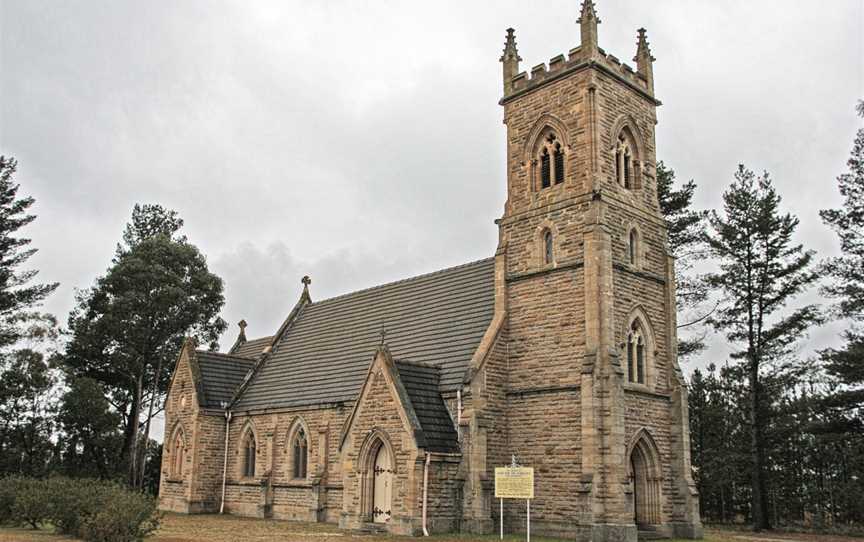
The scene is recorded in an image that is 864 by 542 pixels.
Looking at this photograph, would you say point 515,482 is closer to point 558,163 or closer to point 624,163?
point 558,163

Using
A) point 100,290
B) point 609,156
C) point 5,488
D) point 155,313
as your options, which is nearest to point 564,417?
point 609,156

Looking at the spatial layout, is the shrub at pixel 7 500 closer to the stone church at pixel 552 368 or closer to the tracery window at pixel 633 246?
the stone church at pixel 552 368

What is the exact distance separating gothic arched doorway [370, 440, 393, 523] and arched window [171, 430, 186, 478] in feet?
47.0

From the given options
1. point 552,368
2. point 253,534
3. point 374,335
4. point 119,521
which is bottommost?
point 253,534

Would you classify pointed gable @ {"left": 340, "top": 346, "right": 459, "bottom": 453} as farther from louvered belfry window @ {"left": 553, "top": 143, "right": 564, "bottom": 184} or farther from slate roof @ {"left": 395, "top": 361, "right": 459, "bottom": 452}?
louvered belfry window @ {"left": 553, "top": 143, "right": 564, "bottom": 184}

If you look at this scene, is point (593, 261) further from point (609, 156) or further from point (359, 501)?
point (359, 501)

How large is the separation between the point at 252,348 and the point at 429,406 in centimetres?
2009

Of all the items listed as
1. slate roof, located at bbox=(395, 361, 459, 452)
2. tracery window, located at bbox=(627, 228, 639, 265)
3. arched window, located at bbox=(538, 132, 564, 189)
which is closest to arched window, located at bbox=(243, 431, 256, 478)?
slate roof, located at bbox=(395, 361, 459, 452)

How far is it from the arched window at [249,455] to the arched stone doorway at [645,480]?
17587 millimetres

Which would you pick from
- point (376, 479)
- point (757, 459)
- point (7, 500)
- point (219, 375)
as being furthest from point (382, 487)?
point (757, 459)

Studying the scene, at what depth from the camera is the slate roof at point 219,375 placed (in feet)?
120

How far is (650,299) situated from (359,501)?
11.6 m

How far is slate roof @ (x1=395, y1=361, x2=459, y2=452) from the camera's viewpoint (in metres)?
24.3

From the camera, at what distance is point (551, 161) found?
2678 centimetres
